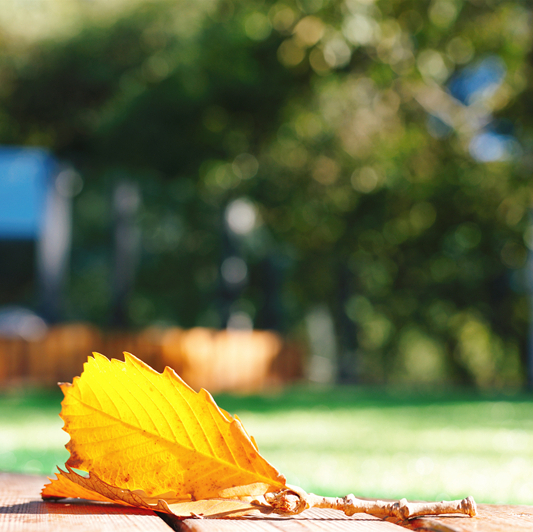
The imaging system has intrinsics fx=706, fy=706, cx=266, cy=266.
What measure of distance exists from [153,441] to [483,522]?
1.64ft

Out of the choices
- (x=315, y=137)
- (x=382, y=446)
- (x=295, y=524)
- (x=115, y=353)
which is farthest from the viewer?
(x=315, y=137)

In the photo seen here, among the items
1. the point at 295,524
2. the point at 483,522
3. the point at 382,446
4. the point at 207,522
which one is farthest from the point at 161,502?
the point at 382,446

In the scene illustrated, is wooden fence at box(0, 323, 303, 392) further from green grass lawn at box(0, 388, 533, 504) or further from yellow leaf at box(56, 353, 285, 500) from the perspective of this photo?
yellow leaf at box(56, 353, 285, 500)

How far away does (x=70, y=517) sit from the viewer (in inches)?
40.6

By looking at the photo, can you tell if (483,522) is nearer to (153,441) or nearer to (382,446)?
(153,441)

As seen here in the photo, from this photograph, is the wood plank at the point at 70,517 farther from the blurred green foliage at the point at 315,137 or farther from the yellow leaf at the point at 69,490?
the blurred green foliage at the point at 315,137

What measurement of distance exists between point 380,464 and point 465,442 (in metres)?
1.33

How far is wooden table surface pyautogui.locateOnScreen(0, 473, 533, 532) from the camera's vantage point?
0.96 metres

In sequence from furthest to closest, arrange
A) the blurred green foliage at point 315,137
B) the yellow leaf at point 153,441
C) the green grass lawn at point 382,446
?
the blurred green foliage at point 315,137 → the green grass lawn at point 382,446 → the yellow leaf at point 153,441

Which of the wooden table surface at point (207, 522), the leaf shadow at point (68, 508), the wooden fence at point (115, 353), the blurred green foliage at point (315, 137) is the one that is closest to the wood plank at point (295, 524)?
the wooden table surface at point (207, 522)

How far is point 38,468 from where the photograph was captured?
3.08 m

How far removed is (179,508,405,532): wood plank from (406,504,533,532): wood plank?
4cm

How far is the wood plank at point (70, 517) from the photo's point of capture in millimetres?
941

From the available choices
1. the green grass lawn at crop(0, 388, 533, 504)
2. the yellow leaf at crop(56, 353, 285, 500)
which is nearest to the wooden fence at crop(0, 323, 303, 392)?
the green grass lawn at crop(0, 388, 533, 504)
